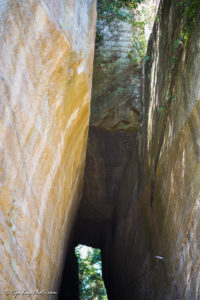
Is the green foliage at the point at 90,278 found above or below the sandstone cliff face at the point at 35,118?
below

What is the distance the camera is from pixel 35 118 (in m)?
2.95

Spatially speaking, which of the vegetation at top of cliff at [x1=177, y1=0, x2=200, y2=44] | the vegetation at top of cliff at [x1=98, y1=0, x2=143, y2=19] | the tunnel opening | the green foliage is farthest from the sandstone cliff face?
A: the green foliage

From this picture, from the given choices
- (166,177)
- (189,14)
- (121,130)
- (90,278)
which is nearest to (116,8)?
(121,130)

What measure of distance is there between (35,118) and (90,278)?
1412 centimetres

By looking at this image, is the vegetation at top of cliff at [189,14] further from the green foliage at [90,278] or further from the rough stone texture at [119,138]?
the green foliage at [90,278]

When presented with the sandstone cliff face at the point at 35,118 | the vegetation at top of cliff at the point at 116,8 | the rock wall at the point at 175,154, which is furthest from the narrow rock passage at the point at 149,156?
the sandstone cliff face at the point at 35,118

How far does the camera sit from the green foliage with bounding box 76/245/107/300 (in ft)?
50.3

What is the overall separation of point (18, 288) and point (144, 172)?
406 cm

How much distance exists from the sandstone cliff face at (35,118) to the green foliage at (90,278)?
12104 millimetres

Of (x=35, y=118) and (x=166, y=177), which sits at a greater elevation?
(x=35, y=118)

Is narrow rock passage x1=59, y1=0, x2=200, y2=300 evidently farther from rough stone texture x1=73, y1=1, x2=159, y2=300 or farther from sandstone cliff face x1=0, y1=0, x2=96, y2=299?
sandstone cliff face x1=0, y1=0, x2=96, y2=299

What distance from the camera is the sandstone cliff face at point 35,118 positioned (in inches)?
97.0

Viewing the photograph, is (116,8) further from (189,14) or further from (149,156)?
(149,156)

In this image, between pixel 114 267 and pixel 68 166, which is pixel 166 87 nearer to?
pixel 68 166
